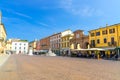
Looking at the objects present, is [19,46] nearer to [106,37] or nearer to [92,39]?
[92,39]

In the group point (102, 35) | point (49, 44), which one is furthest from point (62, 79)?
point (49, 44)

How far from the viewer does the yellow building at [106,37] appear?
4481cm

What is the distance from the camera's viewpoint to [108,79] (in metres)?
9.65

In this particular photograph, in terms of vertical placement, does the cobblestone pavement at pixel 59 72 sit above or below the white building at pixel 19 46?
below

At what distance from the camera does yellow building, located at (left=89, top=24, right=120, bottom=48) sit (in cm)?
4481

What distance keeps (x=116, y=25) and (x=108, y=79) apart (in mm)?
37048

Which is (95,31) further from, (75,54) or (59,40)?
(59,40)

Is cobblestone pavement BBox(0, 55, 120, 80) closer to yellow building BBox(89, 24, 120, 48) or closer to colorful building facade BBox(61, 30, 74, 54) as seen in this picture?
yellow building BBox(89, 24, 120, 48)

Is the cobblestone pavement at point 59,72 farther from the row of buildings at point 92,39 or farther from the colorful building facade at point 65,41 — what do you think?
the colorful building facade at point 65,41

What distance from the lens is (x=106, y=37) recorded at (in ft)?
157

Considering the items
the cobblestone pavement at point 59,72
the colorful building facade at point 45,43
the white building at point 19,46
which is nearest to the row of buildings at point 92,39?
the colorful building facade at point 45,43

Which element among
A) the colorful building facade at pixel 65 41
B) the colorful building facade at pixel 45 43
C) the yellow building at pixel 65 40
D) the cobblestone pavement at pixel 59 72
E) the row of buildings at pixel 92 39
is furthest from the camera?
the colorful building facade at pixel 45 43

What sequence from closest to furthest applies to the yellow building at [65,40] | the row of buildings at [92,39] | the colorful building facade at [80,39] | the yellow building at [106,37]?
1. the yellow building at [106,37]
2. the row of buildings at [92,39]
3. the colorful building facade at [80,39]
4. the yellow building at [65,40]

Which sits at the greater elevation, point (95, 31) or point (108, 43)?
point (95, 31)
